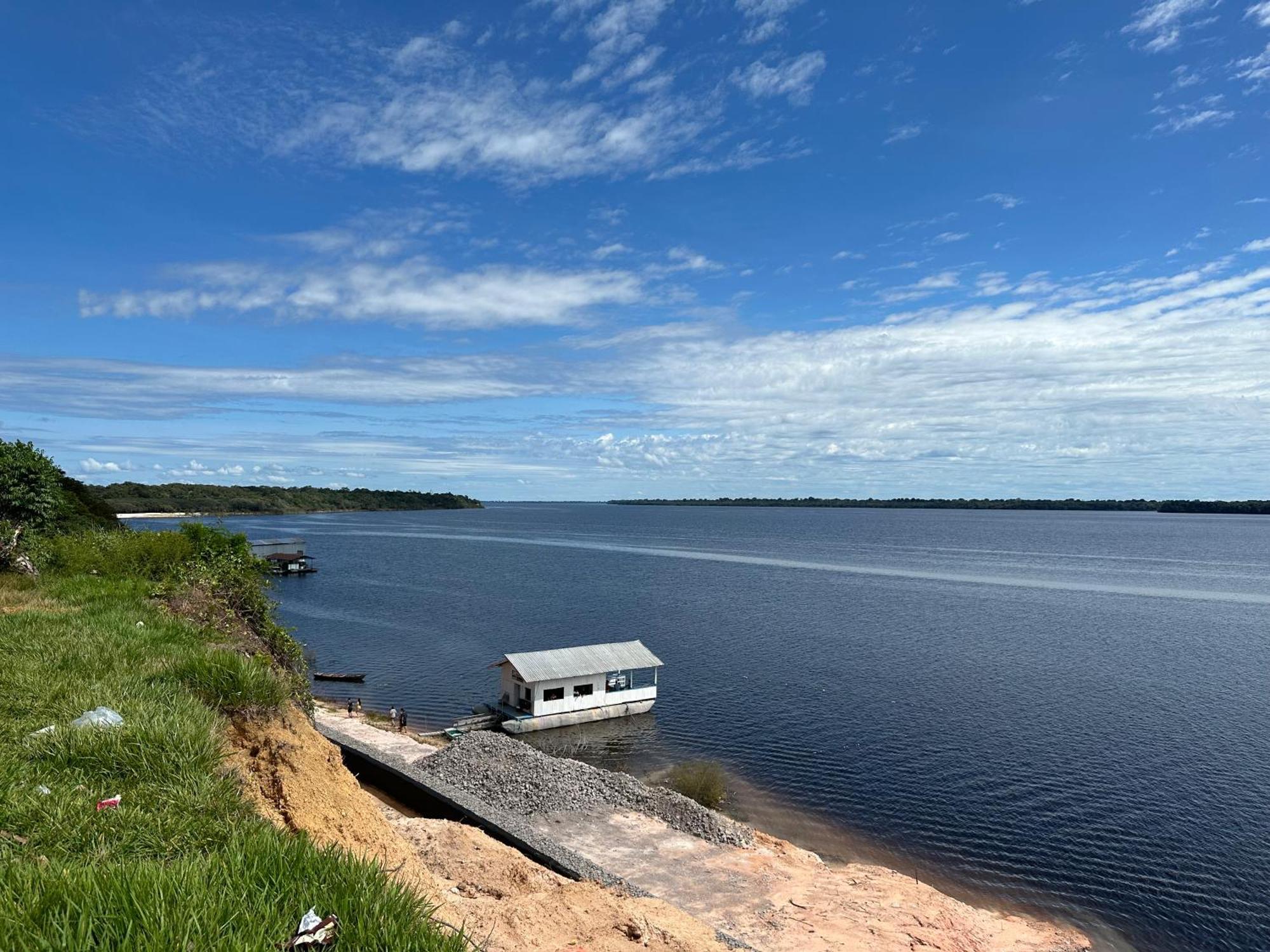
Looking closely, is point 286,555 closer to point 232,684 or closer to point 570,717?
point 570,717

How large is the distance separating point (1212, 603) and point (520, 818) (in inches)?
3680

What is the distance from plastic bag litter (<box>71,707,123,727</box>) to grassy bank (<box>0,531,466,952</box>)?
0.16 meters

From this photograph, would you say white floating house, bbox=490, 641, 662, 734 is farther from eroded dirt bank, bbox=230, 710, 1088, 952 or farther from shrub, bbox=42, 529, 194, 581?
shrub, bbox=42, 529, 194, 581

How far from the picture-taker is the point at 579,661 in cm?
4547

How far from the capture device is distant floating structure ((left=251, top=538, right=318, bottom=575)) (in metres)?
111

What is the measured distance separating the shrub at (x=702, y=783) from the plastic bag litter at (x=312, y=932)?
98.8 ft

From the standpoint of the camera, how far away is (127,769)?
8.87 metres

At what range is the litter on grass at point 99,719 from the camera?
9672 millimetres

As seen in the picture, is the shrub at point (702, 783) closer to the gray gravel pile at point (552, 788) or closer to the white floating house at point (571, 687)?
the gray gravel pile at point (552, 788)

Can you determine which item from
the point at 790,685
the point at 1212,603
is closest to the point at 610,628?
the point at 790,685

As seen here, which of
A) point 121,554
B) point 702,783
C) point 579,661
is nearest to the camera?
point 702,783

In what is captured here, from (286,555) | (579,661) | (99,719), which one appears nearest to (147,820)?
(99,719)

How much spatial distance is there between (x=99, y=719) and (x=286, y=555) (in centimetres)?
11334

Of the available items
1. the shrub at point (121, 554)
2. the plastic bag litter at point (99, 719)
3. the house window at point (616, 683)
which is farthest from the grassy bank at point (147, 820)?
the house window at point (616, 683)
